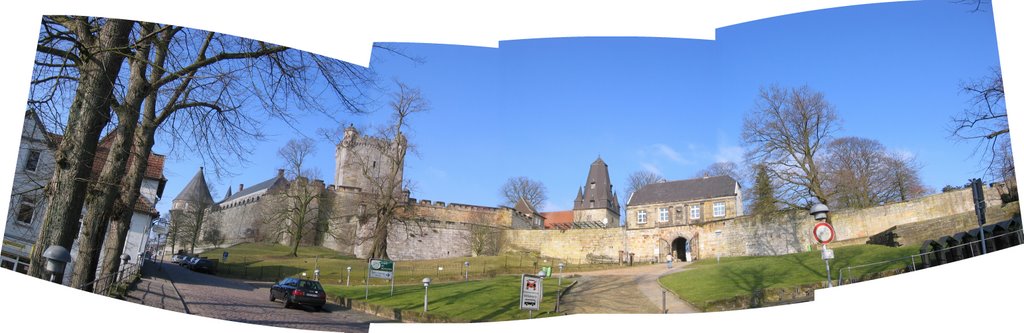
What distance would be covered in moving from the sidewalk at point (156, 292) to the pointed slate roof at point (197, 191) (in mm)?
890

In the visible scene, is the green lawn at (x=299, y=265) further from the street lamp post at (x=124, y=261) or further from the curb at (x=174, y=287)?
the street lamp post at (x=124, y=261)

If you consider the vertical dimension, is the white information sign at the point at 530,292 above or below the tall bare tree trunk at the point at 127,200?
below

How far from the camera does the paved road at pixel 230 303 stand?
5.54 m

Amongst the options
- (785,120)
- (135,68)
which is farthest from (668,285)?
(135,68)

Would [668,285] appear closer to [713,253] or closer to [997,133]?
[997,133]

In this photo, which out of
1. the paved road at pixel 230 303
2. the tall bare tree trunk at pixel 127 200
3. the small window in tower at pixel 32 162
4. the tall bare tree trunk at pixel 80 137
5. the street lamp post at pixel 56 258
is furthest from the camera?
the tall bare tree trunk at pixel 127 200

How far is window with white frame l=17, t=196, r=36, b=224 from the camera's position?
199 inches

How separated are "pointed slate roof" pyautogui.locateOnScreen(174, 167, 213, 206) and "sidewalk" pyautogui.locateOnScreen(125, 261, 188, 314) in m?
0.89

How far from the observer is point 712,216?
18797 millimetres

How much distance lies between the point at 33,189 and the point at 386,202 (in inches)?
217

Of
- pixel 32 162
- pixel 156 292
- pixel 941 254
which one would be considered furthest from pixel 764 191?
pixel 32 162

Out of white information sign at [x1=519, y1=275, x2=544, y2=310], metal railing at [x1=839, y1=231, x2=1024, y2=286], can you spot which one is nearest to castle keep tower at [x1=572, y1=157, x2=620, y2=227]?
metal railing at [x1=839, y1=231, x2=1024, y2=286]

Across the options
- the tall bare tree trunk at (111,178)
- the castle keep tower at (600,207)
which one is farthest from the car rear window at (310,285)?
the castle keep tower at (600,207)

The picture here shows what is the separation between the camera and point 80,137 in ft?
15.9
